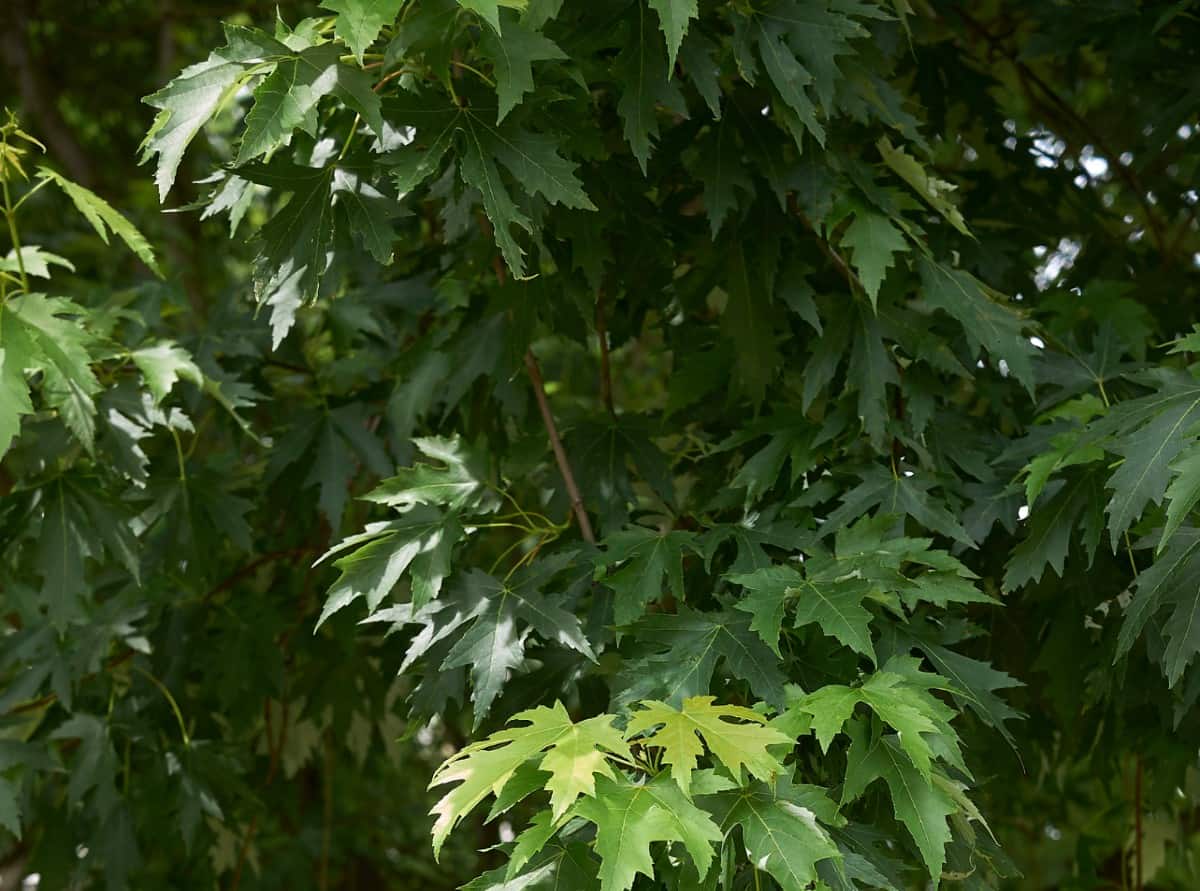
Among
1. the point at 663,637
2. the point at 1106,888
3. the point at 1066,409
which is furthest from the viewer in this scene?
the point at 1106,888

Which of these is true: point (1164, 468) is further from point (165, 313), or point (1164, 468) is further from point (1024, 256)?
point (165, 313)

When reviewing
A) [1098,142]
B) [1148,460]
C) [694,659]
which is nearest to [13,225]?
[694,659]

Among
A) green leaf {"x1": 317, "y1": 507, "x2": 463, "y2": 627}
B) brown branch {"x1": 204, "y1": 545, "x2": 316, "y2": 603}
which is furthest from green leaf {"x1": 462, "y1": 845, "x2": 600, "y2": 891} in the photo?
brown branch {"x1": 204, "y1": 545, "x2": 316, "y2": 603}

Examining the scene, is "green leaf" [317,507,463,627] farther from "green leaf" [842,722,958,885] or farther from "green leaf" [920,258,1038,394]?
"green leaf" [920,258,1038,394]

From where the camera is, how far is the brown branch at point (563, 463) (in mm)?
1889

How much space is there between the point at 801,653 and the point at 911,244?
2.28 feet

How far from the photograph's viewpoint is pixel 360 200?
1611mm

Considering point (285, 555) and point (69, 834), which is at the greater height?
point (285, 555)

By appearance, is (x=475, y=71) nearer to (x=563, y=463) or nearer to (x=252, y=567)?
(x=563, y=463)

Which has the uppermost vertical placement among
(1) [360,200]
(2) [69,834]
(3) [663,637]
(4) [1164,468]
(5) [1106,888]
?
(4) [1164,468]

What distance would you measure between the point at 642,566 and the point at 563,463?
0.34m

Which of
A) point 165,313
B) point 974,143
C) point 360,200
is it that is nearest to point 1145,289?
point 974,143

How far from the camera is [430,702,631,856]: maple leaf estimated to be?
47.1 inches

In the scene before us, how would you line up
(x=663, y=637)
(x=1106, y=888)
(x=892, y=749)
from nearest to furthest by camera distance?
(x=892, y=749), (x=663, y=637), (x=1106, y=888)
